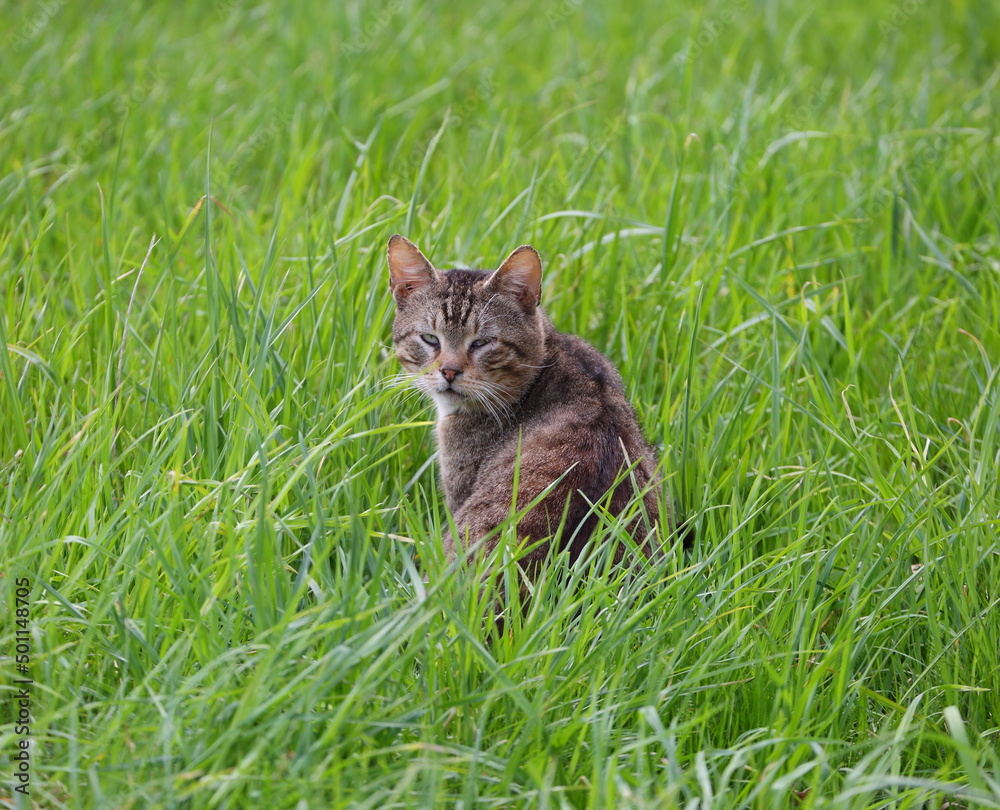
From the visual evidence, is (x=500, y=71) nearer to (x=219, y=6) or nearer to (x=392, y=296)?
(x=219, y=6)

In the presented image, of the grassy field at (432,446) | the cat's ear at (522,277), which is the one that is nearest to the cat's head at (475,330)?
the cat's ear at (522,277)

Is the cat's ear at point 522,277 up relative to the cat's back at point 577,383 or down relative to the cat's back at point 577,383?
up

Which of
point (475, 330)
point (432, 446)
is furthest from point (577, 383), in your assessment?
point (432, 446)

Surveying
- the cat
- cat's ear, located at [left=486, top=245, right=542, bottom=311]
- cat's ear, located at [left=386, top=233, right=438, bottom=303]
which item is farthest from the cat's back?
cat's ear, located at [left=386, top=233, right=438, bottom=303]

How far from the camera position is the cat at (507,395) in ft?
10.4

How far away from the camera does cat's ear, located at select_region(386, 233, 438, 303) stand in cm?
372

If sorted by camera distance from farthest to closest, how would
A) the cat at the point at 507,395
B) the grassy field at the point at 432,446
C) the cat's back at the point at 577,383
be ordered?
the cat's back at the point at 577,383 → the cat at the point at 507,395 → the grassy field at the point at 432,446

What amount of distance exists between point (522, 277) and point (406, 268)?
0.42 meters

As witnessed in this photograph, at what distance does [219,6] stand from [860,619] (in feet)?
20.1

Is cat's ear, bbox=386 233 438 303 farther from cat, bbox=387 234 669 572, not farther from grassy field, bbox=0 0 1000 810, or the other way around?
grassy field, bbox=0 0 1000 810

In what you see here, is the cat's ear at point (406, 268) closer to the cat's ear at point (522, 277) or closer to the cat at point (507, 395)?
the cat at point (507, 395)

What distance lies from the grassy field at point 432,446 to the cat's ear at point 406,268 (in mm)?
154

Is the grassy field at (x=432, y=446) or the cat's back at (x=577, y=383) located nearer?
the grassy field at (x=432, y=446)

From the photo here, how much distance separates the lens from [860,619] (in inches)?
116
